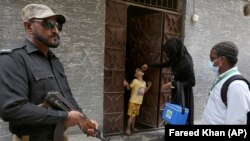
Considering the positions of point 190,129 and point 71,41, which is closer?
point 190,129

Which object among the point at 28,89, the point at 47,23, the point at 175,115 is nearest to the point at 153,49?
the point at 175,115

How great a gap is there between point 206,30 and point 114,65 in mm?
2887

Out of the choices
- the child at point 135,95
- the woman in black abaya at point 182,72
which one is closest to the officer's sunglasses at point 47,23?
the woman in black abaya at point 182,72

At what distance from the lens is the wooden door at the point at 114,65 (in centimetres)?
548

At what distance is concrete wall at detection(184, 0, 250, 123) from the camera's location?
22.8 ft

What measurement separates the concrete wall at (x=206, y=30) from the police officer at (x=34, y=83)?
476 cm

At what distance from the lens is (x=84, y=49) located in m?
5.11

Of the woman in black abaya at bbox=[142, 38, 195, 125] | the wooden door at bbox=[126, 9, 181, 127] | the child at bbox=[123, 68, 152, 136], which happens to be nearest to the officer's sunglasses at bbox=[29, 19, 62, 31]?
the woman in black abaya at bbox=[142, 38, 195, 125]

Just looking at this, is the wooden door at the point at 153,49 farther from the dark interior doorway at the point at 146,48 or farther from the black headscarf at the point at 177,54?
the black headscarf at the point at 177,54

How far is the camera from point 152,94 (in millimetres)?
A: 6555

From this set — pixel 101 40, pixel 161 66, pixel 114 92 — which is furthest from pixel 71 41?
pixel 161 66

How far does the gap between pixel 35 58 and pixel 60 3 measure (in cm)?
253

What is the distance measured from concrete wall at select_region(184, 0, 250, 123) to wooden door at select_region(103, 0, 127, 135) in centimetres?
187

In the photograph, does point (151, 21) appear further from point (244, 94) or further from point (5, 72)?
point (5, 72)
